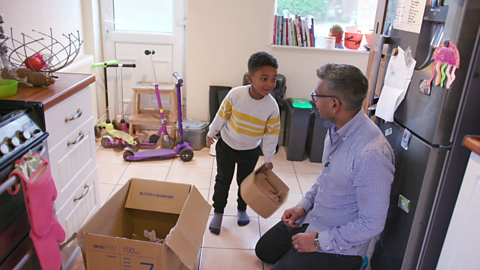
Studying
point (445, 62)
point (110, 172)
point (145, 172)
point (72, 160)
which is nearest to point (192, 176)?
point (145, 172)

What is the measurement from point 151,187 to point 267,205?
64cm

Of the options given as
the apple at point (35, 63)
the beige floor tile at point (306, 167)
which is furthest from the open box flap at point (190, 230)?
the beige floor tile at point (306, 167)

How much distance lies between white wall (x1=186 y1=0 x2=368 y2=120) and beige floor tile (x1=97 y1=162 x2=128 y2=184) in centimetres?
110

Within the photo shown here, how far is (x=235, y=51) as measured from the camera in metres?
3.73

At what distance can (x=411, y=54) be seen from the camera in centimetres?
166

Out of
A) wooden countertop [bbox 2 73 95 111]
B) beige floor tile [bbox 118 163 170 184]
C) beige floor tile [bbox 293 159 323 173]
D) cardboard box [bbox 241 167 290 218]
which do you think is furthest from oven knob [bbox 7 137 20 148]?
beige floor tile [bbox 293 159 323 173]

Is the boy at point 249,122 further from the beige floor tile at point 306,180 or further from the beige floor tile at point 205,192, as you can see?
the beige floor tile at point 306,180

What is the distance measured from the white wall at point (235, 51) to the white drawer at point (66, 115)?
6.00 ft

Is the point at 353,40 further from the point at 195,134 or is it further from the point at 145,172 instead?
the point at 145,172

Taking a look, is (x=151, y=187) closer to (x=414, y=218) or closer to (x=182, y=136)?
(x=414, y=218)

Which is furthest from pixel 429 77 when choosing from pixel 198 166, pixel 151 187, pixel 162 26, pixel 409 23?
pixel 162 26

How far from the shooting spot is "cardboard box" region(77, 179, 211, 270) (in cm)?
154

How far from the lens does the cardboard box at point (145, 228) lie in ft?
5.05

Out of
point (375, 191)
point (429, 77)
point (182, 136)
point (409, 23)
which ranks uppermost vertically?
point (409, 23)
